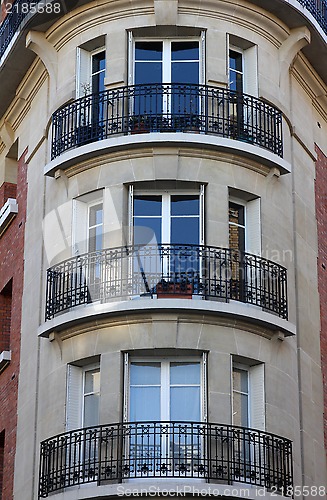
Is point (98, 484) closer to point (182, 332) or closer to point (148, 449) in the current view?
point (148, 449)

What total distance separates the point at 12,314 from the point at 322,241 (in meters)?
6.26

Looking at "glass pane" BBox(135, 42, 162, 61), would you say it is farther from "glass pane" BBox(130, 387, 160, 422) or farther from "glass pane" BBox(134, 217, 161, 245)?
"glass pane" BBox(130, 387, 160, 422)

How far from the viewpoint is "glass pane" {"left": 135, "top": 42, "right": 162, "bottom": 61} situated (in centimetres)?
2719

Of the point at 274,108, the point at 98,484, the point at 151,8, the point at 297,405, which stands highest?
the point at 151,8

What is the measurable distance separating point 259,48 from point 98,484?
8995 millimetres

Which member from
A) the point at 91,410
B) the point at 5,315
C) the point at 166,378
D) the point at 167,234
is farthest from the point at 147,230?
the point at 5,315

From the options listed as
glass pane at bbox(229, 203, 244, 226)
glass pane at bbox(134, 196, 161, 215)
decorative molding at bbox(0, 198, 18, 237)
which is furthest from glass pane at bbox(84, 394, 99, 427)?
decorative molding at bbox(0, 198, 18, 237)

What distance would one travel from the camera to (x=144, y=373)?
2475cm

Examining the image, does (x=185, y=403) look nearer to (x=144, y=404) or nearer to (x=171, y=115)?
(x=144, y=404)

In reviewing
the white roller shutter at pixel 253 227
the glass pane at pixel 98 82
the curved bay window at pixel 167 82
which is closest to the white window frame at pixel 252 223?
the white roller shutter at pixel 253 227

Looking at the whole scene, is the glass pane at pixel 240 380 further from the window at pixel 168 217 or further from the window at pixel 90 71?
the window at pixel 90 71

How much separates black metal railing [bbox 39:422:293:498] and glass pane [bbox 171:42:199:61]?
284 inches

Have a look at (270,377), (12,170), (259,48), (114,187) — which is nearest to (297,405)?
(270,377)

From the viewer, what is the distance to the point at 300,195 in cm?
2739
